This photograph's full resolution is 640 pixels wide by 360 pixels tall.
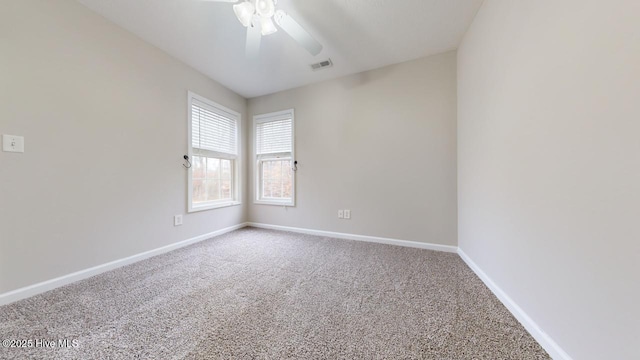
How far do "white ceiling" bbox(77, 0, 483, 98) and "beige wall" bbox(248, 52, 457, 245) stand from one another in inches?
11.9

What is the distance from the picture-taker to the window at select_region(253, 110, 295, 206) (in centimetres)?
336

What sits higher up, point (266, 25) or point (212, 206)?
point (266, 25)

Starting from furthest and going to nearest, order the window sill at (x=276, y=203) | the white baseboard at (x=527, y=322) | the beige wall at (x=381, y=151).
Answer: the window sill at (x=276, y=203)
the beige wall at (x=381, y=151)
the white baseboard at (x=527, y=322)

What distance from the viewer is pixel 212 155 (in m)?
3.05

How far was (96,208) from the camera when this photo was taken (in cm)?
186

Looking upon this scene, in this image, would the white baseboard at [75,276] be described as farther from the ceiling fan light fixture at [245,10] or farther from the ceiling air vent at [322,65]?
the ceiling air vent at [322,65]

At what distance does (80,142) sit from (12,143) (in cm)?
34

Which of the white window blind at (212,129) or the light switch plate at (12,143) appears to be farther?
the white window blind at (212,129)

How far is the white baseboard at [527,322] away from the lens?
0.97 metres

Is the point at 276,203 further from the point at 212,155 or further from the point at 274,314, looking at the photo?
the point at 274,314

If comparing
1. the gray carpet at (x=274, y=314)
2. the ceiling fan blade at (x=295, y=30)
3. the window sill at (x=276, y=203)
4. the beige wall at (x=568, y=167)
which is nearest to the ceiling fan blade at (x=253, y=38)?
the ceiling fan blade at (x=295, y=30)

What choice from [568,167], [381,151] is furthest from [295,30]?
[568,167]

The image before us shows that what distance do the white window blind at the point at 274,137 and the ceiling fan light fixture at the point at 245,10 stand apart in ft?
6.10

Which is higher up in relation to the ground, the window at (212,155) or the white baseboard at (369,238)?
the window at (212,155)
